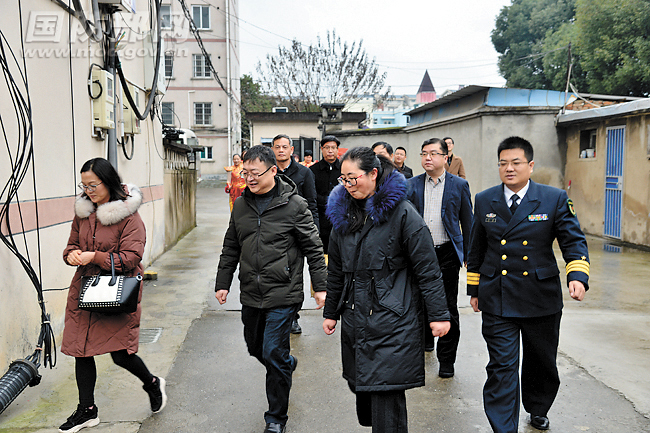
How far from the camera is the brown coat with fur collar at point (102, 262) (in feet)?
11.0

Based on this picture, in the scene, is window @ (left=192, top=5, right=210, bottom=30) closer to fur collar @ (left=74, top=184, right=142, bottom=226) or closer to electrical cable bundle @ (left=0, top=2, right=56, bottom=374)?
electrical cable bundle @ (left=0, top=2, right=56, bottom=374)

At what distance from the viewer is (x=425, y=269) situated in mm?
2852

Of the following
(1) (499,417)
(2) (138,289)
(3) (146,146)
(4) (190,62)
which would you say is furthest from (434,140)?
(4) (190,62)

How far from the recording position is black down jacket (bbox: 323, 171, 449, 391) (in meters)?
2.77

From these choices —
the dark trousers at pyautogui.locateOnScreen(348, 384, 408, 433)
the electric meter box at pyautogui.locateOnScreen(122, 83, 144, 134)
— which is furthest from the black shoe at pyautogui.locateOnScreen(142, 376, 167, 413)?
the electric meter box at pyautogui.locateOnScreen(122, 83, 144, 134)

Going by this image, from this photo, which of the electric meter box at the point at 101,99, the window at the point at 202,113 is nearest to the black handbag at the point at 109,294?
the electric meter box at the point at 101,99

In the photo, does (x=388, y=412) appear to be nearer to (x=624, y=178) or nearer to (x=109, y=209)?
(x=109, y=209)

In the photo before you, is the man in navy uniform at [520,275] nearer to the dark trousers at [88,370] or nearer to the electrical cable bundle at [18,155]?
the dark trousers at [88,370]

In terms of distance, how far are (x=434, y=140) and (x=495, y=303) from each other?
1782mm

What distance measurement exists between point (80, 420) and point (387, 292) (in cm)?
216

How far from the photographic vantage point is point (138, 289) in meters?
3.41

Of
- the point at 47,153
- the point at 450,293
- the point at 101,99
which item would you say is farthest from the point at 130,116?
the point at 450,293

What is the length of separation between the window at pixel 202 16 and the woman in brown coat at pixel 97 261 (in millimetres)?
33270

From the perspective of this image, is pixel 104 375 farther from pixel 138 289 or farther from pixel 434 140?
pixel 434 140
